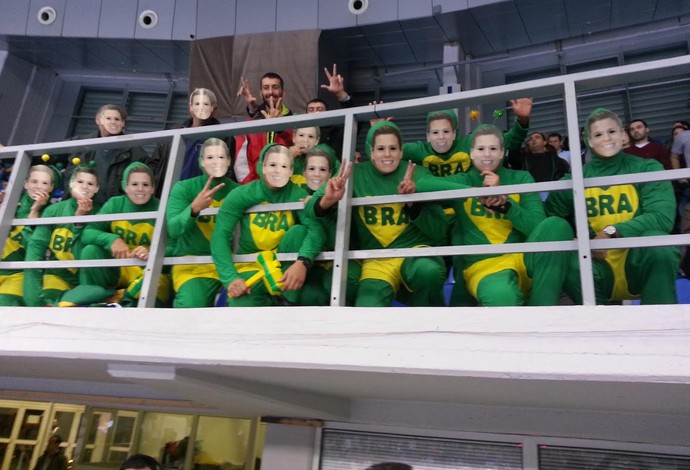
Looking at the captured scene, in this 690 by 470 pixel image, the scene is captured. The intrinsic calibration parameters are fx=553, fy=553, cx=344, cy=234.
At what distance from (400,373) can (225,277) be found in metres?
0.98

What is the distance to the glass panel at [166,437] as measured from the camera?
3656mm

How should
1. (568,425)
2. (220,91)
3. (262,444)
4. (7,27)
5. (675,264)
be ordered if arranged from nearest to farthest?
(675,264), (568,425), (262,444), (220,91), (7,27)

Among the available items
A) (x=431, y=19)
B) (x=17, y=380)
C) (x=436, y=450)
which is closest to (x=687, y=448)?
(x=436, y=450)

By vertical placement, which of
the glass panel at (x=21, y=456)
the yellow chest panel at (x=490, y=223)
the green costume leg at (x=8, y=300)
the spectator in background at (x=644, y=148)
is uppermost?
the spectator in background at (x=644, y=148)

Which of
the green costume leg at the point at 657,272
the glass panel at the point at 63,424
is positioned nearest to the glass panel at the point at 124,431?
the glass panel at the point at 63,424

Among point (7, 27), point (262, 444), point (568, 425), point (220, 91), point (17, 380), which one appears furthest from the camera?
point (7, 27)

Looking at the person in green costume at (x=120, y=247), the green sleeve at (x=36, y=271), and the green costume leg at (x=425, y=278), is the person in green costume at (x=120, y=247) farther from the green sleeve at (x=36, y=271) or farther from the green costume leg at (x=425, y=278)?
the green costume leg at (x=425, y=278)

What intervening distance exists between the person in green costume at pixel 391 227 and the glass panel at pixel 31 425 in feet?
9.48

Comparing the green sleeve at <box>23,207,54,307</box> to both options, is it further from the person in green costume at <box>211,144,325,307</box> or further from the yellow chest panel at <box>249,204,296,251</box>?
the yellow chest panel at <box>249,204,296,251</box>

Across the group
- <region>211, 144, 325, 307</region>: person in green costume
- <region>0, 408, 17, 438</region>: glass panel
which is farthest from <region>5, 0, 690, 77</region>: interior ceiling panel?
<region>0, 408, 17, 438</region>: glass panel

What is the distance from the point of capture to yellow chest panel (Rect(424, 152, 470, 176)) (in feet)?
9.45

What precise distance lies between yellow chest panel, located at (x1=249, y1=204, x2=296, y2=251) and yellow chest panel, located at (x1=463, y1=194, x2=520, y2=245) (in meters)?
0.88

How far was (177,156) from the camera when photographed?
9.29 feet

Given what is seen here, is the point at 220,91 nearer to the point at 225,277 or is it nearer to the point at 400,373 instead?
the point at 225,277
